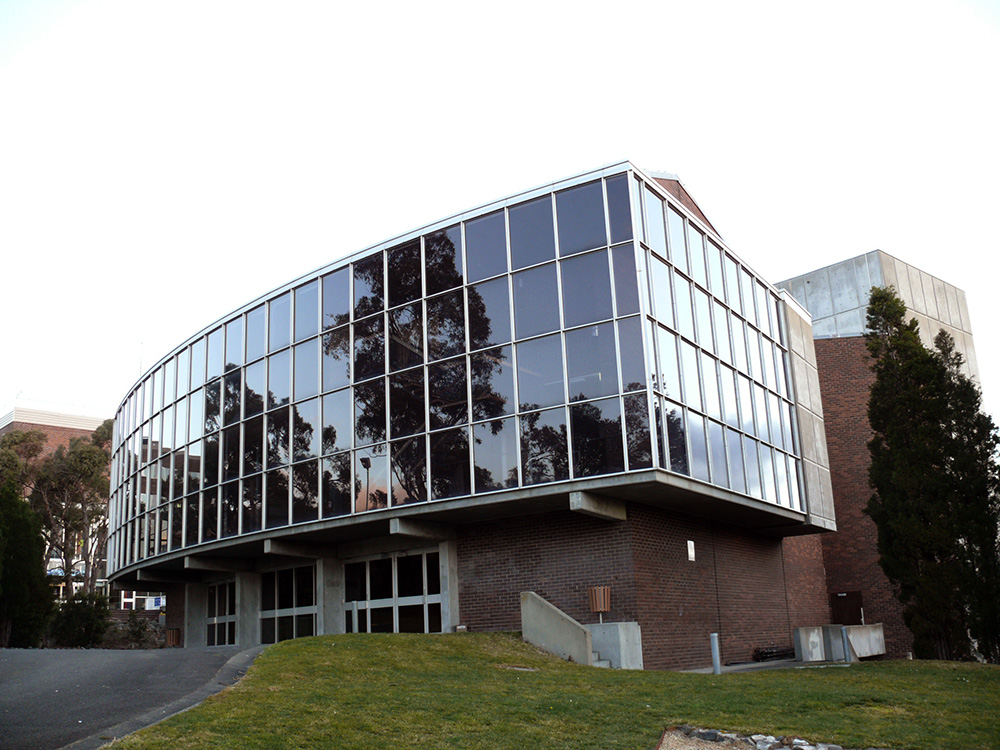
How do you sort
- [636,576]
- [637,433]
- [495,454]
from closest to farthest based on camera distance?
[637,433] → [636,576] → [495,454]

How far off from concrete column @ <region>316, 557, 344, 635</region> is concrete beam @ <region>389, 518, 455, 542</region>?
4.56 meters

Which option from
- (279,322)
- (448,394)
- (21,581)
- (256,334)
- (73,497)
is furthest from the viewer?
(73,497)

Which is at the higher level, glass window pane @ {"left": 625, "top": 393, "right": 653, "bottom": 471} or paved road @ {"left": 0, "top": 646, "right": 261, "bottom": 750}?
glass window pane @ {"left": 625, "top": 393, "right": 653, "bottom": 471}

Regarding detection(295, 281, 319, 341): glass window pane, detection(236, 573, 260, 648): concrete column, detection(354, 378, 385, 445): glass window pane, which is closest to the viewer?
detection(354, 378, 385, 445): glass window pane

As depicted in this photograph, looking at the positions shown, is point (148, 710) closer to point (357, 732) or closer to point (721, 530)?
point (357, 732)

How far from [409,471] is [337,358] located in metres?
4.41

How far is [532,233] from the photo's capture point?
21.8 meters

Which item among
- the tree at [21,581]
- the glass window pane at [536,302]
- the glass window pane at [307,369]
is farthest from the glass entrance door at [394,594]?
the tree at [21,581]

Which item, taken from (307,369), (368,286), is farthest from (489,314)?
(307,369)

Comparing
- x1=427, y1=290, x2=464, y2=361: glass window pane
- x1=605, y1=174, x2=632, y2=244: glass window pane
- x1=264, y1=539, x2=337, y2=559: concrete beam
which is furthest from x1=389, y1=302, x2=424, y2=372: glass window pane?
x1=264, y1=539, x2=337, y2=559: concrete beam

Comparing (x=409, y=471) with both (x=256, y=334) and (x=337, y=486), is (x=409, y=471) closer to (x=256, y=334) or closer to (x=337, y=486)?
(x=337, y=486)

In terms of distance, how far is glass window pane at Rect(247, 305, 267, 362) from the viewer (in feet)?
90.3

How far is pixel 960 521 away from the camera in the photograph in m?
20.8

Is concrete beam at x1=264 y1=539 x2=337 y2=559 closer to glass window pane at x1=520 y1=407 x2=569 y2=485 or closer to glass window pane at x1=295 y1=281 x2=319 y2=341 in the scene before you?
glass window pane at x1=295 y1=281 x2=319 y2=341
